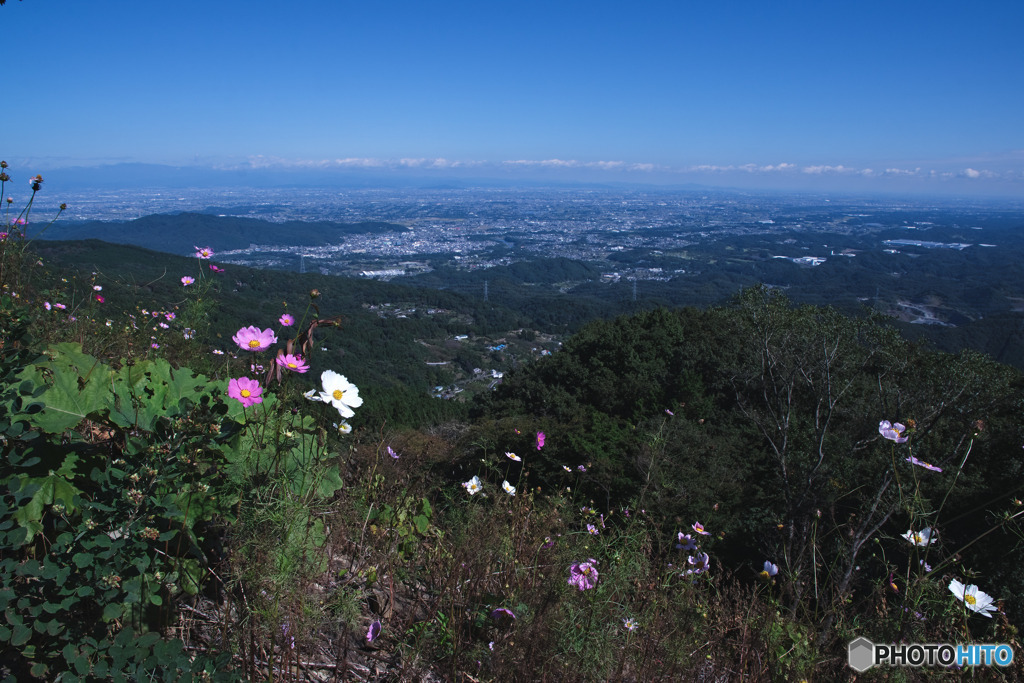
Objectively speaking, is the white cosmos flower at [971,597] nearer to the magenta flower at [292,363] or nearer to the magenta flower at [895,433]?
the magenta flower at [895,433]

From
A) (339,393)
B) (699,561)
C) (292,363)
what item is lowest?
(699,561)

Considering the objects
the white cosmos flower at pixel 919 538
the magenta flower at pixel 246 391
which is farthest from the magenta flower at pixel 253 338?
the white cosmos flower at pixel 919 538

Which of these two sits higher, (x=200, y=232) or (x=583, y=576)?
(x=200, y=232)

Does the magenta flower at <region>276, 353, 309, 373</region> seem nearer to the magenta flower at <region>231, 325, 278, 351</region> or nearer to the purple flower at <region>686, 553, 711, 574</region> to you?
the magenta flower at <region>231, 325, 278, 351</region>

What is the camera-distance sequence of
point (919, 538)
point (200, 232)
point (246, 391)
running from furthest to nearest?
point (200, 232) < point (919, 538) < point (246, 391)

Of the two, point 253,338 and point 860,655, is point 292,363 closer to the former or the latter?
point 253,338

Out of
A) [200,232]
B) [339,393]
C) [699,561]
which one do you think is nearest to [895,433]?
[699,561]
